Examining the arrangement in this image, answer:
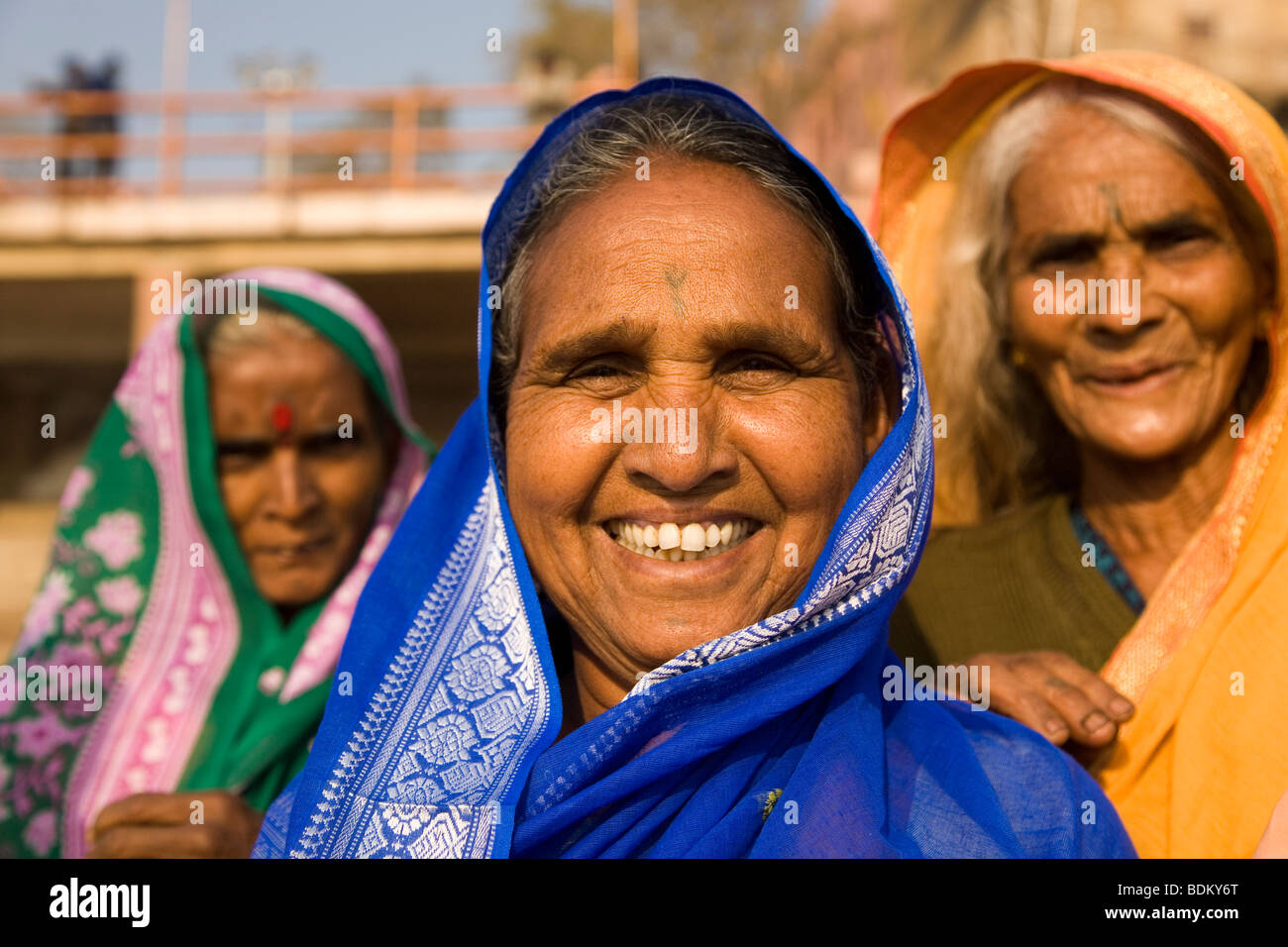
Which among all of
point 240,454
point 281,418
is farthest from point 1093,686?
point 240,454

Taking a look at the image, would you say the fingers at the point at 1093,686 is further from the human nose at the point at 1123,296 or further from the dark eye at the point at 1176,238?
the dark eye at the point at 1176,238

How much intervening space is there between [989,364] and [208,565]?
7.45ft

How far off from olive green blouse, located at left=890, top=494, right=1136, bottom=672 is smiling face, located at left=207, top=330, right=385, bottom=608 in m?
1.61

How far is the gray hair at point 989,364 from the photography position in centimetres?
255

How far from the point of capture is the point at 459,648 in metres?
1.83

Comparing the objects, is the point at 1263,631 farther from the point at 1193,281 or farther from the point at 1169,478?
the point at 1193,281

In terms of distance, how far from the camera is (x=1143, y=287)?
2266 millimetres

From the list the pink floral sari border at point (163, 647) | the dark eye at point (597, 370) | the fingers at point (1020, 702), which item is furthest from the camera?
the pink floral sari border at point (163, 647)

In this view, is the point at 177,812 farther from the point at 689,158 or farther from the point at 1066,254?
the point at 1066,254

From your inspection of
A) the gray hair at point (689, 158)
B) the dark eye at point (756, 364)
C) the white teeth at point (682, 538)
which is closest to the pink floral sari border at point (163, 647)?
the gray hair at point (689, 158)

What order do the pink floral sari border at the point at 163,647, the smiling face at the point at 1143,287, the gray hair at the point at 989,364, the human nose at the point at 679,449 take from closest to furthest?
the human nose at the point at 679,449 < the smiling face at the point at 1143,287 < the gray hair at the point at 989,364 < the pink floral sari border at the point at 163,647

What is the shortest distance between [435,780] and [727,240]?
99 centimetres

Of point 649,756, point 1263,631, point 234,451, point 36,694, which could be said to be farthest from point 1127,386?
point 36,694

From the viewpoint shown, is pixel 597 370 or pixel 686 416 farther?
pixel 597 370
